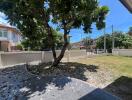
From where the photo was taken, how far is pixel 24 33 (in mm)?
14578

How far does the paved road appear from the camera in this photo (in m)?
9.06

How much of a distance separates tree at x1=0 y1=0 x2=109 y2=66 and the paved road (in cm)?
303

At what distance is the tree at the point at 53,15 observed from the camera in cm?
1123

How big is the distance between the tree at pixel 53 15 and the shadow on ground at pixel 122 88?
3.96 metres

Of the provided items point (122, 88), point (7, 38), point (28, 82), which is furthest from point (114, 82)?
point (7, 38)

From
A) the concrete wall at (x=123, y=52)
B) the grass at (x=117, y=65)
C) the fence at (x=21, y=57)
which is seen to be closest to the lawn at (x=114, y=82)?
the grass at (x=117, y=65)

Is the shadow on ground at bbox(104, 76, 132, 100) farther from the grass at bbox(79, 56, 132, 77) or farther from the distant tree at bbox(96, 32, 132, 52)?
the distant tree at bbox(96, 32, 132, 52)

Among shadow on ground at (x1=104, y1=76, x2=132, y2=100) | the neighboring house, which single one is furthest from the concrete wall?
shadow on ground at (x1=104, y1=76, x2=132, y2=100)

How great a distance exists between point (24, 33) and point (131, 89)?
25.1ft

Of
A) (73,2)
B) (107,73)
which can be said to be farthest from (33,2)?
(107,73)

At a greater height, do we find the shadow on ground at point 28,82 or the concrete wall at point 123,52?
the concrete wall at point 123,52

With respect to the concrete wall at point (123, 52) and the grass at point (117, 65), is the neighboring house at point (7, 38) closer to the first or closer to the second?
the concrete wall at point (123, 52)

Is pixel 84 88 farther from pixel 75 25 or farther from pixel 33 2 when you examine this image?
pixel 75 25

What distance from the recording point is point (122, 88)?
1064 centimetres
